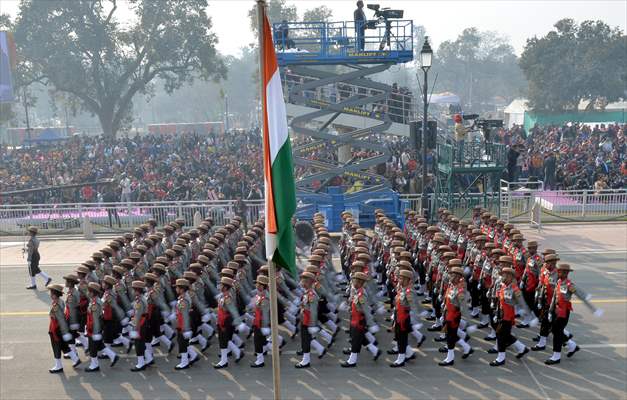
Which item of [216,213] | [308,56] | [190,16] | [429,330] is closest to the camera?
[429,330]

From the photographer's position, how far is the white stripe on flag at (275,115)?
554 cm

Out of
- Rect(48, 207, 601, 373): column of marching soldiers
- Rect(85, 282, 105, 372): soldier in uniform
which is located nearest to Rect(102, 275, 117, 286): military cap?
Rect(48, 207, 601, 373): column of marching soldiers

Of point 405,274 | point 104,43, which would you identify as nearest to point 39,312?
point 405,274

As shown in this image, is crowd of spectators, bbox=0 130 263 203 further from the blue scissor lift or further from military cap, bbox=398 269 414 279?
military cap, bbox=398 269 414 279

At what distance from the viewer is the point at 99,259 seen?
495 inches

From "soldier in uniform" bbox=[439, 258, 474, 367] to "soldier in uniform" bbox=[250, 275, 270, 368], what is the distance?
292 cm

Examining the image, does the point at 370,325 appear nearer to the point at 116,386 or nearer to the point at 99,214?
the point at 116,386

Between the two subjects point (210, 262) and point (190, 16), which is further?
point (190, 16)

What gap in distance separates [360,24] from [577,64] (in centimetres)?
4166

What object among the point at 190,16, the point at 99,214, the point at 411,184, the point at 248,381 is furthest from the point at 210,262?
the point at 190,16

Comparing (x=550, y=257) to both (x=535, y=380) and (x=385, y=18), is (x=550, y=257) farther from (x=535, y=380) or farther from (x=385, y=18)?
(x=385, y=18)

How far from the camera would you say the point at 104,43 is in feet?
142

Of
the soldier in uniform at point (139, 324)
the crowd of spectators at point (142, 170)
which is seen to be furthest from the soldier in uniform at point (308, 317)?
the crowd of spectators at point (142, 170)

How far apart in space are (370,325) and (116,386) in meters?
4.18
